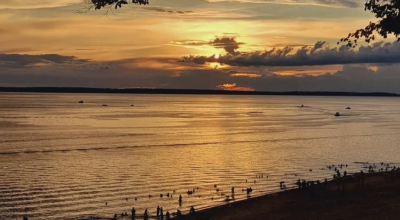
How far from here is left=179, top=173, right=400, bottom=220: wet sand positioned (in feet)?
58.4

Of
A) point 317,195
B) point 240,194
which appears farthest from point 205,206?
point 317,195

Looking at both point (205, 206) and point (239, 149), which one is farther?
point (239, 149)

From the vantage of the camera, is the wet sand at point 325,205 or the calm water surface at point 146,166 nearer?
the wet sand at point 325,205

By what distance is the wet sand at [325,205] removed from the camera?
1781 cm

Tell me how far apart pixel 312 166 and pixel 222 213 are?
67.1 feet

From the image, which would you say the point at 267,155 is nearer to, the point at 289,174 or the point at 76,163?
the point at 289,174

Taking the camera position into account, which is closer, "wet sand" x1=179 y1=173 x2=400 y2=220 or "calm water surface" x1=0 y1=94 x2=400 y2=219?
"wet sand" x1=179 y1=173 x2=400 y2=220

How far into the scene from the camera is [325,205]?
64.8ft

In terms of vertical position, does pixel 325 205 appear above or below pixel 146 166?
above

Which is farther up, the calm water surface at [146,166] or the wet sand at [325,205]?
the wet sand at [325,205]

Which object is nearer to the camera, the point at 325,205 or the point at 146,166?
the point at 325,205

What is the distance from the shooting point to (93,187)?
97.8ft

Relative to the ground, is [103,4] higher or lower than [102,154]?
higher

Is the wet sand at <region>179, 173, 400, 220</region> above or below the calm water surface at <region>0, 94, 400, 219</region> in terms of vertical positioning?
above
